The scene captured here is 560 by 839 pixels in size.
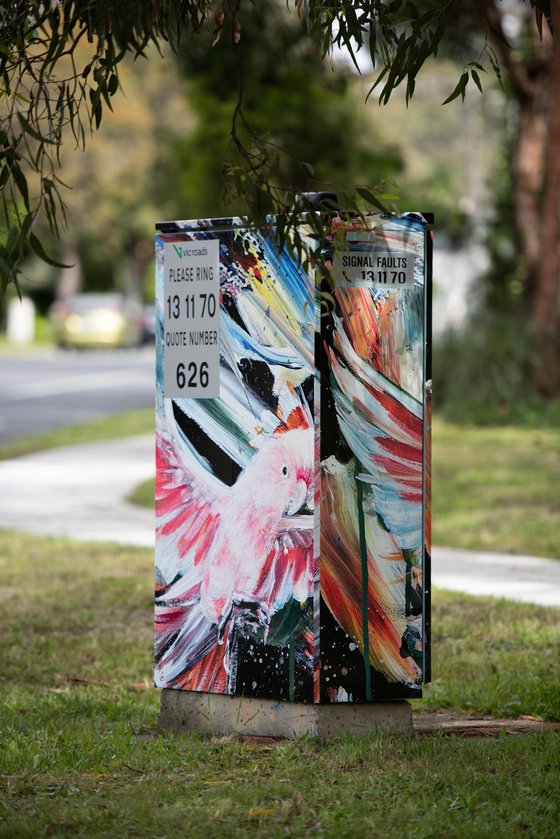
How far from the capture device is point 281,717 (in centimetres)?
485

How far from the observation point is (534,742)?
4789mm

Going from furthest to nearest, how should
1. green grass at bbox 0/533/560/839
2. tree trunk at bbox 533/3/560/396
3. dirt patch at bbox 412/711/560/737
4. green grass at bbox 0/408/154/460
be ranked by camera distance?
tree trunk at bbox 533/3/560/396
green grass at bbox 0/408/154/460
dirt patch at bbox 412/711/560/737
green grass at bbox 0/533/560/839

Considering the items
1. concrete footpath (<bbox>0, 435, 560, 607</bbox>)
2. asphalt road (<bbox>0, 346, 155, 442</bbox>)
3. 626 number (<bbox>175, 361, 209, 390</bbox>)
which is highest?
asphalt road (<bbox>0, 346, 155, 442</bbox>)

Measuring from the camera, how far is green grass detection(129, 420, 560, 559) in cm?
980

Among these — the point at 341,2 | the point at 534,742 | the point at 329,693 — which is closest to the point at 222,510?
the point at 329,693

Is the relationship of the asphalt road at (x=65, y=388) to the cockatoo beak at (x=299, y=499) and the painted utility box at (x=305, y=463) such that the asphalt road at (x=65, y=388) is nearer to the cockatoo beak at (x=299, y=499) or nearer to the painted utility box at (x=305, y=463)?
the painted utility box at (x=305, y=463)

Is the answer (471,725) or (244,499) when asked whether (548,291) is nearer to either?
(471,725)

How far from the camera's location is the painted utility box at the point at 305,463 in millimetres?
4727

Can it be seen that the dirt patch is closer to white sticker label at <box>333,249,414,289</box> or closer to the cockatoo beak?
the cockatoo beak

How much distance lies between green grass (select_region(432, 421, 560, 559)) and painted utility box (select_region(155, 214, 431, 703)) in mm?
4565

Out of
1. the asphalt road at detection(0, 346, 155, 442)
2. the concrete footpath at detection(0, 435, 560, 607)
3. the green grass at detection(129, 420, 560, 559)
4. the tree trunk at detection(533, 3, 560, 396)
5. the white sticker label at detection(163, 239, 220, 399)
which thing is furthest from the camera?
the asphalt road at detection(0, 346, 155, 442)

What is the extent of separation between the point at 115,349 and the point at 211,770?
3851 cm

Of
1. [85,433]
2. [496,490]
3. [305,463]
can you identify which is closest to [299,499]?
[305,463]

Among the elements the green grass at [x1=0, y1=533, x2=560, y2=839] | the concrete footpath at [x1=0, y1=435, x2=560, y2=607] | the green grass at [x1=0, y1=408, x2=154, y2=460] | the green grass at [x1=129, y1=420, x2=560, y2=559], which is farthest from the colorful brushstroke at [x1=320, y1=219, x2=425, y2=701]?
the green grass at [x1=0, y1=408, x2=154, y2=460]
